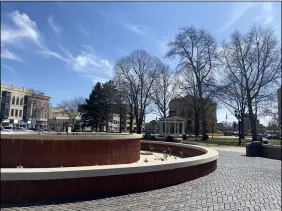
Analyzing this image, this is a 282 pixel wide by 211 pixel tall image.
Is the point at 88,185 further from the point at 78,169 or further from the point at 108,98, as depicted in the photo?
the point at 108,98

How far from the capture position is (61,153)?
25.5 feet

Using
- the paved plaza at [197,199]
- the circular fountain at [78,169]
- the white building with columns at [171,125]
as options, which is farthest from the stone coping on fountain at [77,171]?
the white building with columns at [171,125]

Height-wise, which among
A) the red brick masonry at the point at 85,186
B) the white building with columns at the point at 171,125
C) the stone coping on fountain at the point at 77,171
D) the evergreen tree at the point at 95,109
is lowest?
the red brick masonry at the point at 85,186

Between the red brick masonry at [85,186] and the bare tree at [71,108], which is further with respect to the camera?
the bare tree at [71,108]

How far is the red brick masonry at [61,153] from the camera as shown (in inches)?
261

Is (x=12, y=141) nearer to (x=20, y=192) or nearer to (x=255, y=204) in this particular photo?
(x=20, y=192)

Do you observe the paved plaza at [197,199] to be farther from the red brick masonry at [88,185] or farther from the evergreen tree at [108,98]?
the evergreen tree at [108,98]

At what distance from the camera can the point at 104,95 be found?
50938 mm

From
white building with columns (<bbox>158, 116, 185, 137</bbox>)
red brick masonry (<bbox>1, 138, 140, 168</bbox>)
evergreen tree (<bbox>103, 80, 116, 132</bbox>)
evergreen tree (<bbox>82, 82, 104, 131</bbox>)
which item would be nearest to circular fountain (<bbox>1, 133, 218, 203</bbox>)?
red brick masonry (<bbox>1, 138, 140, 168</bbox>)

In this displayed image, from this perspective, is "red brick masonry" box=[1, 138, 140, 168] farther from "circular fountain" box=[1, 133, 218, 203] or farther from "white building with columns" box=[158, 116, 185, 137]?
"white building with columns" box=[158, 116, 185, 137]

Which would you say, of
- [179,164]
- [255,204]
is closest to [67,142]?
[179,164]

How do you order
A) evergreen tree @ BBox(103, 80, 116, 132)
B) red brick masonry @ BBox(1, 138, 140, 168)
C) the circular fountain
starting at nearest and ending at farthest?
the circular fountain → red brick masonry @ BBox(1, 138, 140, 168) → evergreen tree @ BBox(103, 80, 116, 132)

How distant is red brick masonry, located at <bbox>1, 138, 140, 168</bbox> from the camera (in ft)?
21.8

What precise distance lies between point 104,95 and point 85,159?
4308cm
